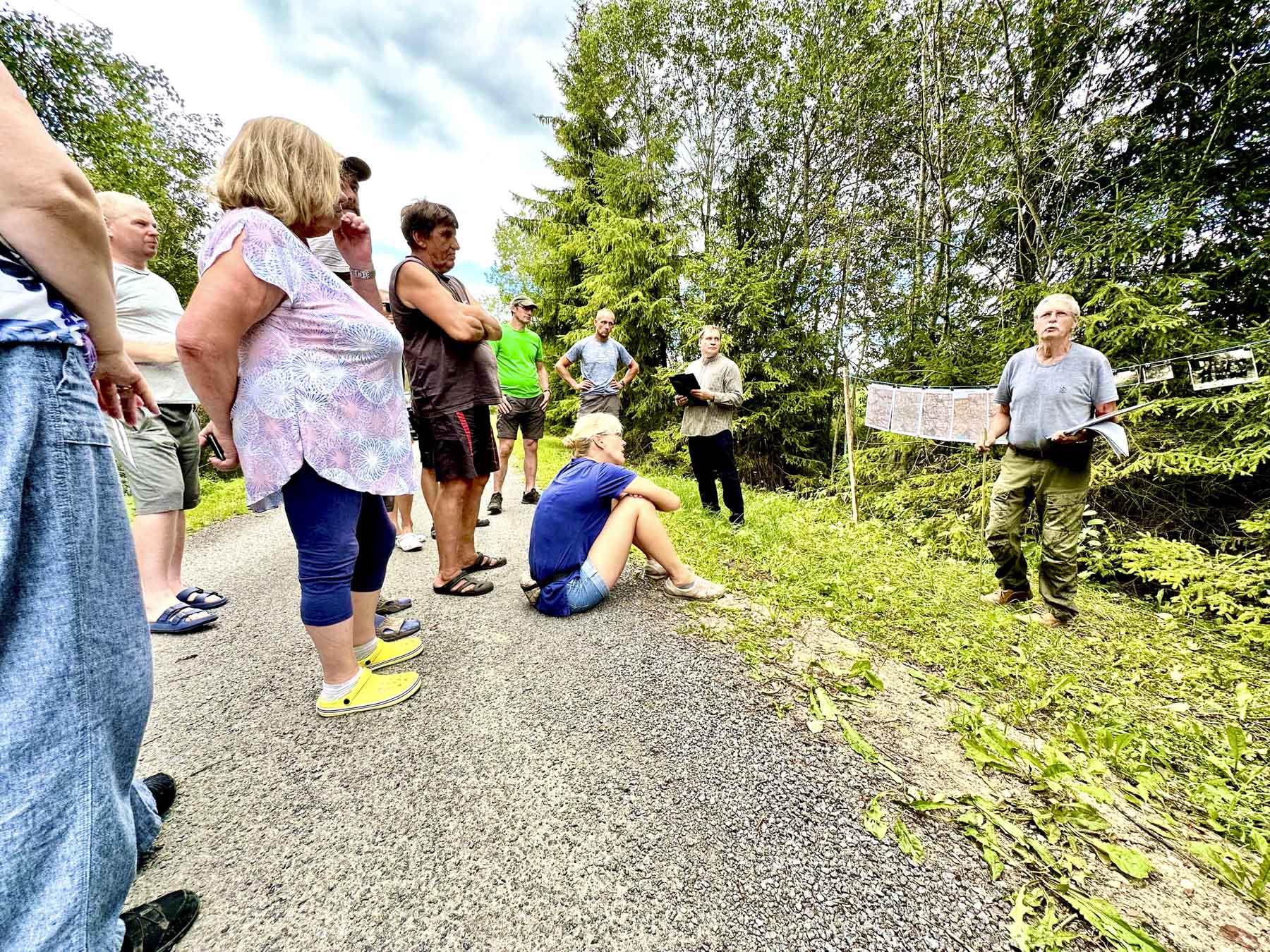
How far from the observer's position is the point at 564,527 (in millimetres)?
2666

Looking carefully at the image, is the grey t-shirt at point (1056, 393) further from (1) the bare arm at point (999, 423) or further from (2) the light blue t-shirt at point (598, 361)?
(2) the light blue t-shirt at point (598, 361)

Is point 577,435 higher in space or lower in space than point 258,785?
higher

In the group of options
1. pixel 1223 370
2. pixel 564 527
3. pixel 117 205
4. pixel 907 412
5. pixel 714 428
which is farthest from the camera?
pixel 907 412

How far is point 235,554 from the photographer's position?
3.95 meters

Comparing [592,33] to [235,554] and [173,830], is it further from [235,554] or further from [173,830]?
[173,830]

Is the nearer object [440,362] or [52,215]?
[52,215]

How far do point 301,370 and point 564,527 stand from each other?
1.46 metres

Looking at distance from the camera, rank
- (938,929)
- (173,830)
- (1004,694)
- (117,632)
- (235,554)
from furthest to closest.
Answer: (235,554)
(1004,694)
(173,830)
(938,929)
(117,632)

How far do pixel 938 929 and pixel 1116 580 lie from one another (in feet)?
15.1

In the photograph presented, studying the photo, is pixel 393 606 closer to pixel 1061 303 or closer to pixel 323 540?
pixel 323 540

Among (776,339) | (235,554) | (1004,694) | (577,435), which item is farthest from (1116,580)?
(235,554)

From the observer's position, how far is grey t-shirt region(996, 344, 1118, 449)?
2.97 metres

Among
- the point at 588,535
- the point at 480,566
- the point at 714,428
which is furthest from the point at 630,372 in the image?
the point at 588,535

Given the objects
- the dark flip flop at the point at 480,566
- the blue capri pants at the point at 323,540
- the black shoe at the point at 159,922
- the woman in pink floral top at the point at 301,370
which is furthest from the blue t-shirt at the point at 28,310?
the dark flip flop at the point at 480,566
